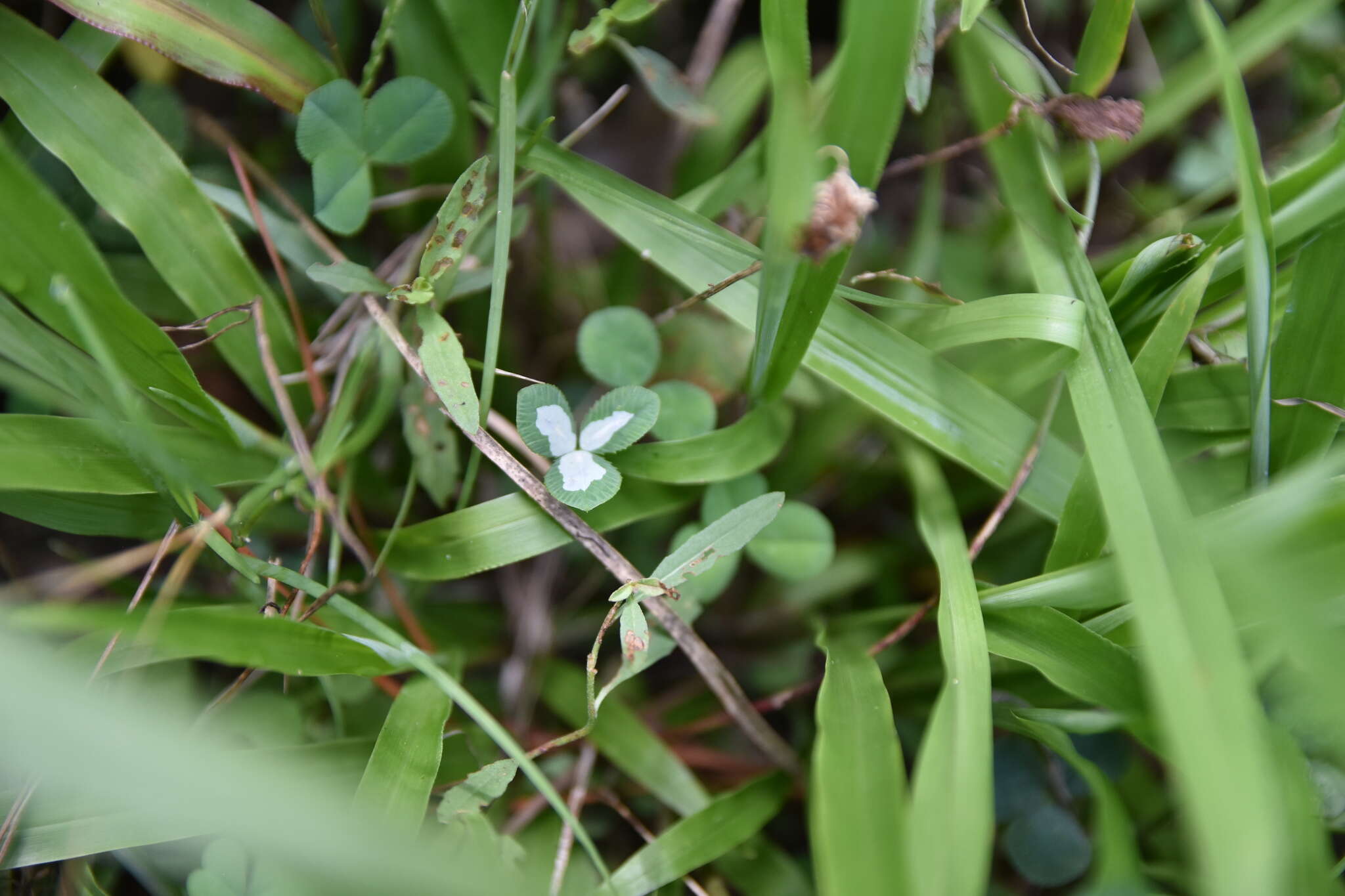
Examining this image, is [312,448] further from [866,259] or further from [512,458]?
[866,259]

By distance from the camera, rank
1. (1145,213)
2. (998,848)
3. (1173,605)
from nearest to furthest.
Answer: (1173,605) < (998,848) < (1145,213)

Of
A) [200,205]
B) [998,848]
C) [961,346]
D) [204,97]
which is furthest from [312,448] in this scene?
[998,848]

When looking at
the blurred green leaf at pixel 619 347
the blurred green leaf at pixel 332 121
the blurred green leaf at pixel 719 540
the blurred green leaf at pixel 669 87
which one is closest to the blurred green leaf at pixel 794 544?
the blurred green leaf at pixel 719 540

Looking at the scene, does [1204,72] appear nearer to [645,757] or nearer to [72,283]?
[645,757]

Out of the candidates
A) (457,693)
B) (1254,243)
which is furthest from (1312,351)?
(457,693)

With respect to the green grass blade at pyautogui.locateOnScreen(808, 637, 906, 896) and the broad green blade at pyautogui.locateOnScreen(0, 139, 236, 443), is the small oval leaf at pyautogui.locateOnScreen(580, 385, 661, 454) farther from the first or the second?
the broad green blade at pyautogui.locateOnScreen(0, 139, 236, 443)

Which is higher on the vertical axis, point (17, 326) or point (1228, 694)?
point (17, 326)

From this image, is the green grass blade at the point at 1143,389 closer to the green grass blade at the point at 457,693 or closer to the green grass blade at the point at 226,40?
the green grass blade at the point at 457,693
